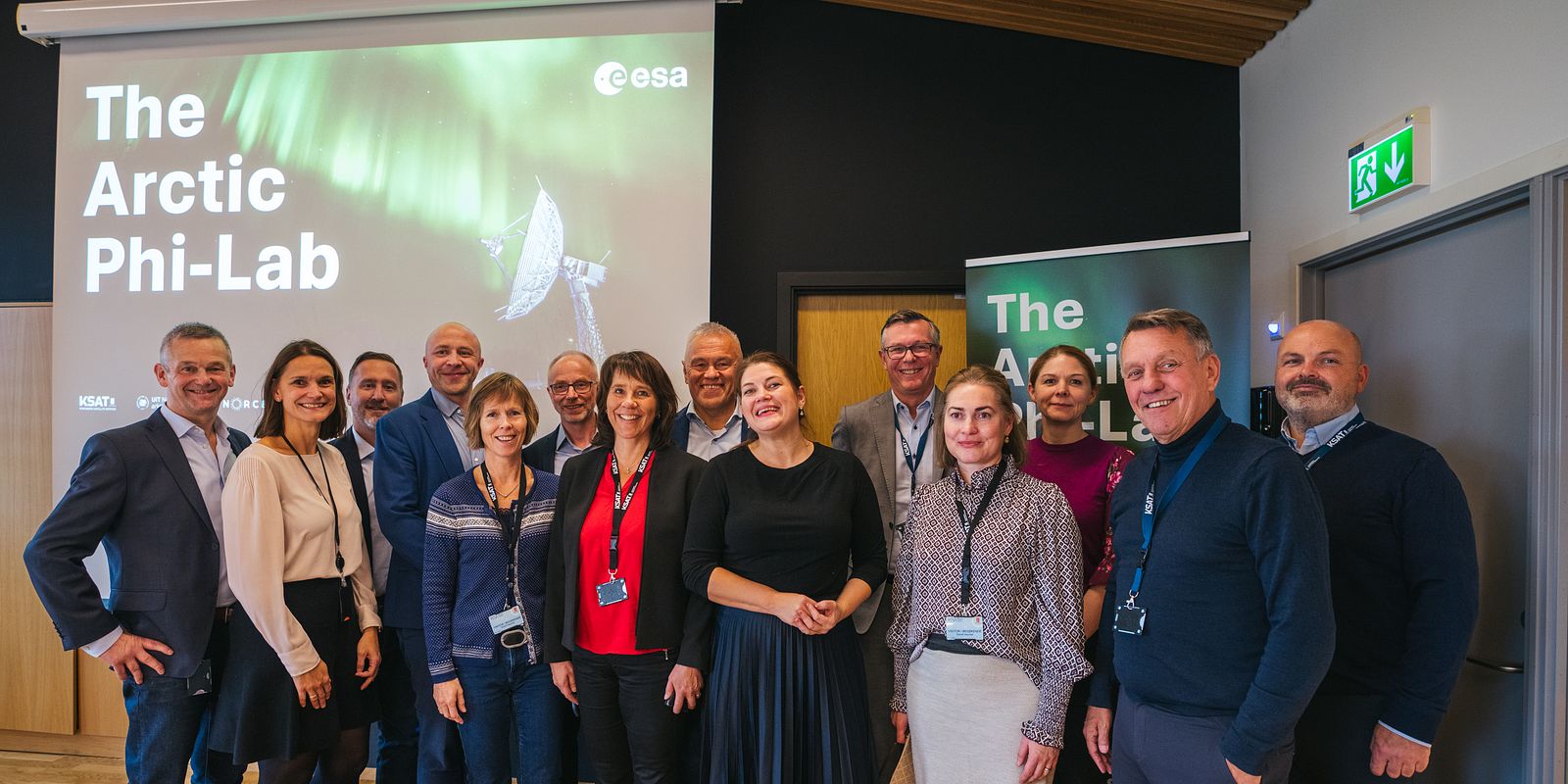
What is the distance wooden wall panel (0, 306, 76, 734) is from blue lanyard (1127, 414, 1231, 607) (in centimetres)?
488

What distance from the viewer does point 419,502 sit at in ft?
8.80

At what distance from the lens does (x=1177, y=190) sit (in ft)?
13.5

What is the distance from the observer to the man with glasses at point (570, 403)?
9.44ft

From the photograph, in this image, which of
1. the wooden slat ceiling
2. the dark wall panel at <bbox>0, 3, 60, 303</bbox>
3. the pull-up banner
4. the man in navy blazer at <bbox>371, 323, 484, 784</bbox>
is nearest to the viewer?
the man in navy blazer at <bbox>371, 323, 484, 784</bbox>

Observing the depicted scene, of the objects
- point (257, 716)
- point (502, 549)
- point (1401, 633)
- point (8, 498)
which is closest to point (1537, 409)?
point (1401, 633)

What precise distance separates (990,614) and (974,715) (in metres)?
0.25

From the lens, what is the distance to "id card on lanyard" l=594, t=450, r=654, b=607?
2250mm

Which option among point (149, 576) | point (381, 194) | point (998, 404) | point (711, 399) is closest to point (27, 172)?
point (381, 194)

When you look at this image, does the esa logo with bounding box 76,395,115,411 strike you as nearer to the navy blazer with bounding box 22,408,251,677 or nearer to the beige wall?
the navy blazer with bounding box 22,408,251,677

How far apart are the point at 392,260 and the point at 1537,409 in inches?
173

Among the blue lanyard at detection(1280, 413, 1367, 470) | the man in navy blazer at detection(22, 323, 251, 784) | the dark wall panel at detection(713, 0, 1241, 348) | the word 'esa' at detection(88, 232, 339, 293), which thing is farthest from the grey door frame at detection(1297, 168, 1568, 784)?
the word 'esa' at detection(88, 232, 339, 293)

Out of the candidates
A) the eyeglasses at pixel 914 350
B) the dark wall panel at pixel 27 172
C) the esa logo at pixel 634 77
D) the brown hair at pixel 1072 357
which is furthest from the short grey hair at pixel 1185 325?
the dark wall panel at pixel 27 172

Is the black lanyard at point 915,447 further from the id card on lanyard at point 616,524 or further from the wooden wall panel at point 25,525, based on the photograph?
the wooden wall panel at point 25,525

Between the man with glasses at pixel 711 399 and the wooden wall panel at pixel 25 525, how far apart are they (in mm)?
3514
